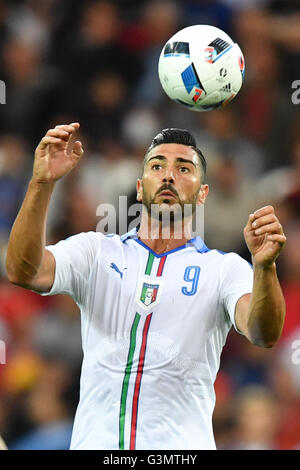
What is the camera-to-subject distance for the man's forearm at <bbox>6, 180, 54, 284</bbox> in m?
3.83

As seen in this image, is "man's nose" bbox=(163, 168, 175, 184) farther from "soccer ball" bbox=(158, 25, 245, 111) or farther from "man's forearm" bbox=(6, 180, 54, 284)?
"man's forearm" bbox=(6, 180, 54, 284)

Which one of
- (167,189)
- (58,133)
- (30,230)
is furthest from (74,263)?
(58,133)

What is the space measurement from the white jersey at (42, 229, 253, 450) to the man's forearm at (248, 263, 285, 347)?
10.3 inches

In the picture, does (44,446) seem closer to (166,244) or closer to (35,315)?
(35,315)

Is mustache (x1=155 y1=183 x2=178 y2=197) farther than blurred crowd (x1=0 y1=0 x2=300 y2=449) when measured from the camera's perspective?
No

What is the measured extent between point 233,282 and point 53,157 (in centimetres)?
109

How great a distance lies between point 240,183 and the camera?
303 inches

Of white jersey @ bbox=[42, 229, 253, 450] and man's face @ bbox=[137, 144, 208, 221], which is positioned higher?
man's face @ bbox=[137, 144, 208, 221]

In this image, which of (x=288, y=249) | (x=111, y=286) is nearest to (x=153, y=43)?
(x=288, y=249)

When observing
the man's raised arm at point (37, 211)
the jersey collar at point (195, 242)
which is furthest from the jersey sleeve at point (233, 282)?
the man's raised arm at point (37, 211)

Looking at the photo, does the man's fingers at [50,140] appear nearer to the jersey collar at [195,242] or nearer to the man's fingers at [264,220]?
the jersey collar at [195,242]

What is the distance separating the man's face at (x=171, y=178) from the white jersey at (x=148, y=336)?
263 mm

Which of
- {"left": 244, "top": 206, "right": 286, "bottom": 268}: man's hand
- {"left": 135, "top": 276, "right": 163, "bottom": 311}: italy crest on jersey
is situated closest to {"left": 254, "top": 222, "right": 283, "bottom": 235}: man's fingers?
{"left": 244, "top": 206, "right": 286, "bottom": 268}: man's hand

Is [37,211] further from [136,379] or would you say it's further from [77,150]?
[136,379]
